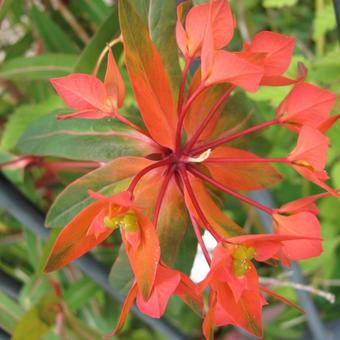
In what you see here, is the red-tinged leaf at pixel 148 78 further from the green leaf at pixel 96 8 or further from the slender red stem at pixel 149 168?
the green leaf at pixel 96 8

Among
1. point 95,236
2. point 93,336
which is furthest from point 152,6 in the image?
point 93,336

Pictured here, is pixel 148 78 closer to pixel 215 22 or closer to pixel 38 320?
pixel 215 22

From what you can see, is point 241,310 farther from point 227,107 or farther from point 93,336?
point 93,336

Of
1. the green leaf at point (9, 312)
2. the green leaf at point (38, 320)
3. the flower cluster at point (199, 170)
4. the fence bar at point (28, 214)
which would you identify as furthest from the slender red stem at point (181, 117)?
the green leaf at point (9, 312)

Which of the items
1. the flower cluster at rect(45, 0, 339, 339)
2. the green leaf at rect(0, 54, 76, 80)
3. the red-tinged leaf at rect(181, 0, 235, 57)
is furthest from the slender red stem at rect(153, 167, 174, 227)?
the green leaf at rect(0, 54, 76, 80)

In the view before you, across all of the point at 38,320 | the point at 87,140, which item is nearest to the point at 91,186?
Answer: the point at 87,140

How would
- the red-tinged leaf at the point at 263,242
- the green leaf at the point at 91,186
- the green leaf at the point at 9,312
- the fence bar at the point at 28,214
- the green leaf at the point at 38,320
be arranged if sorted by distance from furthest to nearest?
the green leaf at the point at 9,312
the green leaf at the point at 38,320
the fence bar at the point at 28,214
the green leaf at the point at 91,186
the red-tinged leaf at the point at 263,242
